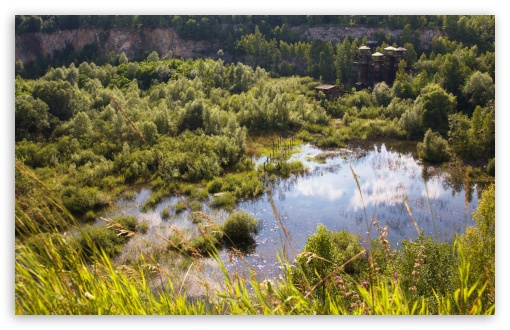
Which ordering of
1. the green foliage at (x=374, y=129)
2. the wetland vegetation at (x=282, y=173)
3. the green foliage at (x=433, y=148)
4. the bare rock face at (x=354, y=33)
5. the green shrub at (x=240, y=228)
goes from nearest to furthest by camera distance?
the wetland vegetation at (x=282, y=173) → the green shrub at (x=240, y=228) → the green foliage at (x=433, y=148) → the bare rock face at (x=354, y=33) → the green foliage at (x=374, y=129)

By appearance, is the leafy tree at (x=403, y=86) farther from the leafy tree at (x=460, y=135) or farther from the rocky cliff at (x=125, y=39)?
the leafy tree at (x=460, y=135)

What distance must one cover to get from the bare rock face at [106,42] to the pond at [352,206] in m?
1.94

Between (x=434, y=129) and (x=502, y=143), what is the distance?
162 centimetres

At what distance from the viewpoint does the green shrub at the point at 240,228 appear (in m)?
5.24

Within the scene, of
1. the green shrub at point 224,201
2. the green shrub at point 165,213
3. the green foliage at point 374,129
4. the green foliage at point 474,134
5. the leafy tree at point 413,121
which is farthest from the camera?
the green foliage at point 374,129

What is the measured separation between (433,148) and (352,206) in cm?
133

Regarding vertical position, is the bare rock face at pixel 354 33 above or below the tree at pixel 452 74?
above

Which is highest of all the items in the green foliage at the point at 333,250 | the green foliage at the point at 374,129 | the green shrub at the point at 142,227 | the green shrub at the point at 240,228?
the green foliage at the point at 374,129

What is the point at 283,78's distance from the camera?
299 inches

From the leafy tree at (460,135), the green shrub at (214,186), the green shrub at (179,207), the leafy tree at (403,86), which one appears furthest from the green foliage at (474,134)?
the green shrub at (179,207)

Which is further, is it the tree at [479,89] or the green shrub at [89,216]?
the tree at [479,89]

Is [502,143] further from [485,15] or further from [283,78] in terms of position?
[283,78]

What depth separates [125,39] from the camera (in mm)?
6156
